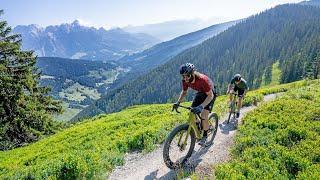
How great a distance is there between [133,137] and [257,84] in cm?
18056

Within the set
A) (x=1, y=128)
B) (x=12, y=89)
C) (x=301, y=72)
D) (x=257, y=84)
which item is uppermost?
(x=12, y=89)

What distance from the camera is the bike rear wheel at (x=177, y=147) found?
1257cm

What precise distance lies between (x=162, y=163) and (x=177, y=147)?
132 centimetres

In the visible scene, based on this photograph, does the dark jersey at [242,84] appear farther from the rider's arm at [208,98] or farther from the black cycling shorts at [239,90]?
the rider's arm at [208,98]

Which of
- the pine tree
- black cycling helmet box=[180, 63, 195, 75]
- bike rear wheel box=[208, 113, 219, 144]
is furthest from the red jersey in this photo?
the pine tree

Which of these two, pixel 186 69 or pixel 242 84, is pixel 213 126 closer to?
pixel 186 69

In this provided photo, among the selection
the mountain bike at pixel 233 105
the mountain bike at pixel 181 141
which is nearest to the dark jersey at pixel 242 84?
the mountain bike at pixel 233 105

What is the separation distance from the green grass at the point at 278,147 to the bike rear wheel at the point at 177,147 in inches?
70.0

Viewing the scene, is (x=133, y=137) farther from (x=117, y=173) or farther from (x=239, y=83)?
(x=239, y=83)

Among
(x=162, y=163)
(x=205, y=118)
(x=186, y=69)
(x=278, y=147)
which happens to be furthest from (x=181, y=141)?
(x=278, y=147)

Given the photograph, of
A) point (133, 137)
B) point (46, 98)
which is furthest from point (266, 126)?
point (46, 98)

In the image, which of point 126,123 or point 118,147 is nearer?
point 118,147

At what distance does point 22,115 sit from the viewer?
123 ft

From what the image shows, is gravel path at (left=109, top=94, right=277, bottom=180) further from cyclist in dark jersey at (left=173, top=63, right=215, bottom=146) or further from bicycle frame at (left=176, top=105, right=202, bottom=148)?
cyclist in dark jersey at (left=173, top=63, right=215, bottom=146)
